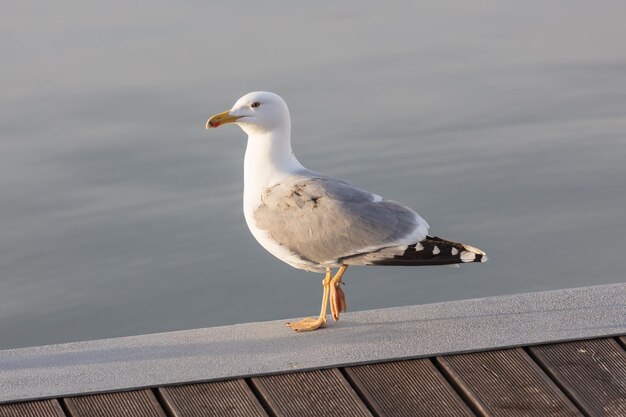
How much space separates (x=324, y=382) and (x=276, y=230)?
77cm

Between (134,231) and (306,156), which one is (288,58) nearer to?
(306,156)

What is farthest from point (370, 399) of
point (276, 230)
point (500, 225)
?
point (500, 225)

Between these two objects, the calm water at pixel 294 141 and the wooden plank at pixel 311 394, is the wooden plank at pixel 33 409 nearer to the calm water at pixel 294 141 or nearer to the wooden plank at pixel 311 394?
the wooden plank at pixel 311 394

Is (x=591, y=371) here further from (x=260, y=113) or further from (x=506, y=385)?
(x=260, y=113)

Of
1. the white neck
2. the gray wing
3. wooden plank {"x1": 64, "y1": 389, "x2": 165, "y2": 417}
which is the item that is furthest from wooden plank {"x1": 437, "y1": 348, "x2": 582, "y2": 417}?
the white neck

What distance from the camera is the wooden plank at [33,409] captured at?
3.92m

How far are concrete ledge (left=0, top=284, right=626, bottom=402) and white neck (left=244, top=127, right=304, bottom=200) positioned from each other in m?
0.51

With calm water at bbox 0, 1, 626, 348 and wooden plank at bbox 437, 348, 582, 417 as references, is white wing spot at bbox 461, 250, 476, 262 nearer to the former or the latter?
wooden plank at bbox 437, 348, 582, 417

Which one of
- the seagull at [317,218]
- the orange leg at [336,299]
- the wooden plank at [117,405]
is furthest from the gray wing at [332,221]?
the wooden plank at [117,405]

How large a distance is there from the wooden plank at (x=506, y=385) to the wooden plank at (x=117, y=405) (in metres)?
0.89

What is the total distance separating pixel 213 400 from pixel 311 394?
29 centimetres

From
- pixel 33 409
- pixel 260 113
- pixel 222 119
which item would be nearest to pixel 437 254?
pixel 260 113

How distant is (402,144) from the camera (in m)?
7.74

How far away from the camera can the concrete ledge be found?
4.13m
